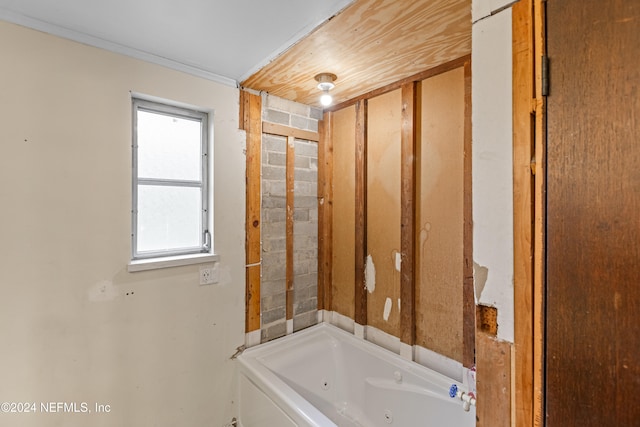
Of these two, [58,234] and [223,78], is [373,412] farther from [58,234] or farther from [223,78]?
[223,78]

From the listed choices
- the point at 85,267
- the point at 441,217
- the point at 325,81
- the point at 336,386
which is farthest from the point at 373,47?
the point at 336,386

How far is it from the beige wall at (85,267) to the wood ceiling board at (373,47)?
0.55 m

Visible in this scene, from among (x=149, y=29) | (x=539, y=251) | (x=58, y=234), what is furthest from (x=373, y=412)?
(x=149, y=29)

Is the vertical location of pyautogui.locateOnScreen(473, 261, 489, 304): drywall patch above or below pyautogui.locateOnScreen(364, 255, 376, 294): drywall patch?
above

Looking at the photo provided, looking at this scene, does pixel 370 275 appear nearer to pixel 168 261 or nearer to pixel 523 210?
pixel 168 261

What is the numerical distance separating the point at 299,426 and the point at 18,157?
186cm

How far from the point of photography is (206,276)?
192 centimetres

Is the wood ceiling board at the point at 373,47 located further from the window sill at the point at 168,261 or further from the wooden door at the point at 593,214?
the window sill at the point at 168,261

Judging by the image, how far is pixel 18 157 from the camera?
4.50ft

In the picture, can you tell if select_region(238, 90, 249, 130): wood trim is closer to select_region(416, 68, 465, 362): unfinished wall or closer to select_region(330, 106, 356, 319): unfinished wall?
select_region(330, 106, 356, 319): unfinished wall

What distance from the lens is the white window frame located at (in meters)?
1.73

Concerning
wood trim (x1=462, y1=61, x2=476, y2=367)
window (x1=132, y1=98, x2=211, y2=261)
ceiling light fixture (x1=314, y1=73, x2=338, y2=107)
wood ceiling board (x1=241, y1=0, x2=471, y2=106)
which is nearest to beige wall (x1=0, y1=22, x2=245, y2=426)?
window (x1=132, y1=98, x2=211, y2=261)

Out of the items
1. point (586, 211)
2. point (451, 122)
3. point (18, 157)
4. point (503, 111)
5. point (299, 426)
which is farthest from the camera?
point (451, 122)

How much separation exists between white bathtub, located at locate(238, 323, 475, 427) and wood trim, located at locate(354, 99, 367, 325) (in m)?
0.27
